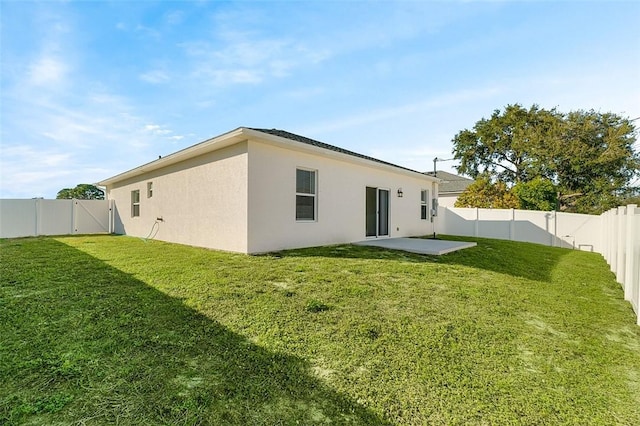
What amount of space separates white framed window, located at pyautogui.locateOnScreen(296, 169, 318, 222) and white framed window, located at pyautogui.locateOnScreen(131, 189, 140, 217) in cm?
835

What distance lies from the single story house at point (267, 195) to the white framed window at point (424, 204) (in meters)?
1.18

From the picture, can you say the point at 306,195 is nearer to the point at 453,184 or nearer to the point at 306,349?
the point at 306,349

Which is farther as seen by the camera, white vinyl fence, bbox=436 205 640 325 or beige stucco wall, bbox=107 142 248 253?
white vinyl fence, bbox=436 205 640 325

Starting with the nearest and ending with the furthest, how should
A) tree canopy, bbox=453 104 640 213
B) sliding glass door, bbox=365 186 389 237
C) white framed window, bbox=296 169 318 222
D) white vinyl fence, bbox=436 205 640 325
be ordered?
1. white framed window, bbox=296 169 318 222
2. sliding glass door, bbox=365 186 389 237
3. white vinyl fence, bbox=436 205 640 325
4. tree canopy, bbox=453 104 640 213

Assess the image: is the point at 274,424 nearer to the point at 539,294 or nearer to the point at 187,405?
the point at 187,405

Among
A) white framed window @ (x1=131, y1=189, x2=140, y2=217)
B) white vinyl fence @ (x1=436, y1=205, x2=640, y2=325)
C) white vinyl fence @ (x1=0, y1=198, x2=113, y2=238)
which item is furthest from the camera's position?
white vinyl fence @ (x1=436, y1=205, x2=640, y2=325)

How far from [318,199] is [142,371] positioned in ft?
21.8

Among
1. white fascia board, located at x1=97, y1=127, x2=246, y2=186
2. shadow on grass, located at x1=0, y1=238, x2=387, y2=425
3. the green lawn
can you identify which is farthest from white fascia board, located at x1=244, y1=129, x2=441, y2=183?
shadow on grass, located at x1=0, y1=238, x2=387, y2=425

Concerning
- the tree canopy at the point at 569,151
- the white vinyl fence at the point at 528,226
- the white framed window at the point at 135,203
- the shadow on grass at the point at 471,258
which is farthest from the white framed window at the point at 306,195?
the tree canopy at the point at 569,151

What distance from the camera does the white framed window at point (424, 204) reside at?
13.7m

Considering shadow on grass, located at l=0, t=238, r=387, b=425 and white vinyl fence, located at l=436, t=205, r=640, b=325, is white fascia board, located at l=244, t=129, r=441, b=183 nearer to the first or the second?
shadow on grass, located at l=0, t=238, r=387, b=425

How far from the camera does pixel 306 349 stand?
2.97m

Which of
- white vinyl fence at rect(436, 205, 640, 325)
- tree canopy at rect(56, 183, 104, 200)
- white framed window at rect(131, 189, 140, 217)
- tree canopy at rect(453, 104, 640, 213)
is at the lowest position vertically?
white vinyl fence at rect(436, 205, 640, 325)

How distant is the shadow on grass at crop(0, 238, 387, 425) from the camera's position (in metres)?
2.06
